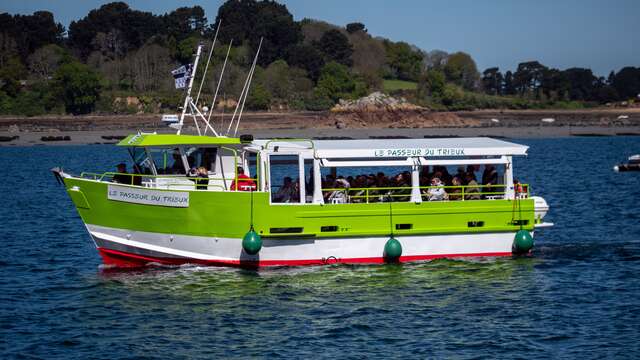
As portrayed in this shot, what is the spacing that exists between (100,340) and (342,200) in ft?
26.9

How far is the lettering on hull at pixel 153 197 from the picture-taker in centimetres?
2531

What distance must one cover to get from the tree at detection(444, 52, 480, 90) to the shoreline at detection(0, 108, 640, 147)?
46.8 metres

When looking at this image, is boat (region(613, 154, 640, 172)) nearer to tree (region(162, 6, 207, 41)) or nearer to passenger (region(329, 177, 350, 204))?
passenger (region(329, 177, 350, 204))

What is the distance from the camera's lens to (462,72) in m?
194

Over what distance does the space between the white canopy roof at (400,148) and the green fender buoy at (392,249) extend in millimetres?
2300

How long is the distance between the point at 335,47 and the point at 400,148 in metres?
144

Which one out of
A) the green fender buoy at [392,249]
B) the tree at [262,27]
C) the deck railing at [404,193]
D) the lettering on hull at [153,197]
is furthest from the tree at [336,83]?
the lettering on hull at [153,197]

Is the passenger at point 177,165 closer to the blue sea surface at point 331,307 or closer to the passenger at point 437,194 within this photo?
the blue sea surface at point 331,307

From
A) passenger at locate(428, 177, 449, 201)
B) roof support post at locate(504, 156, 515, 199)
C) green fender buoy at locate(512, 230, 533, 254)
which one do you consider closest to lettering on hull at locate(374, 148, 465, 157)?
passenger at locate(428, 177, 449, 201)

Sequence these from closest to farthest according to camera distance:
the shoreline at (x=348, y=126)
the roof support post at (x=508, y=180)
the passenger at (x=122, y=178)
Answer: the passenger at (x=122, y=178)
the roof support post at (x=508, y=180)
the shoreline at (x=348, y=126)

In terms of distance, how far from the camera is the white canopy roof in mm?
26359

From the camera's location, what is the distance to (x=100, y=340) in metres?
21.0

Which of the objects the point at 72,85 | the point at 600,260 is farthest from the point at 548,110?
the point at 600,260

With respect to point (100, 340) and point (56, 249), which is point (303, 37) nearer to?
point (56, 249)
